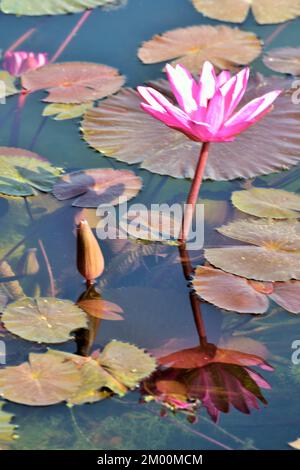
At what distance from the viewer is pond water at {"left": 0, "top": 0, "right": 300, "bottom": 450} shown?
6.97 ft

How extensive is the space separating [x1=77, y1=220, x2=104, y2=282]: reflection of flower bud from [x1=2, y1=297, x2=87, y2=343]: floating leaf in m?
0.13

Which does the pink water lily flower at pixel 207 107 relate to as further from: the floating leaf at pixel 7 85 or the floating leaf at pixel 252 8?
the floating leaf at pixel 252 8

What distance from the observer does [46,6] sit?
13.8 feet

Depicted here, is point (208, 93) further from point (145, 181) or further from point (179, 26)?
point (179, 26)

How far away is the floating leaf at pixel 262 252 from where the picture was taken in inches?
98.7

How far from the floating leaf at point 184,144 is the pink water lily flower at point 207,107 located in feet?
1.45

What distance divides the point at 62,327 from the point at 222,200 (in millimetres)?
894

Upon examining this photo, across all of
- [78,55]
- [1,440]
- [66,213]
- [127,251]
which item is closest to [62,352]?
[1,440]

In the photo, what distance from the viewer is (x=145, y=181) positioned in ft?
10.1

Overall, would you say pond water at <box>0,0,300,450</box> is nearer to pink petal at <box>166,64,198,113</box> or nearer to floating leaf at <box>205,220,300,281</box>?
floating leaf at <box>205,220,300,281</box>

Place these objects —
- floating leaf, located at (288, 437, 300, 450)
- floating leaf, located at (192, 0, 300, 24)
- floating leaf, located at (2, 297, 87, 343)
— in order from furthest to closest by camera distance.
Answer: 1. floating leaf, located at (192, 0, 300, 24)
2. floating leaf, located at (2, 297, 87, 343)
3. floating leaf, located at (288, 437, 300, 450)

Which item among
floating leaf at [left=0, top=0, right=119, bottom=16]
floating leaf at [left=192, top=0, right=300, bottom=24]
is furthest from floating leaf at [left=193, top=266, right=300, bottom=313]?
floating leaf at [left=0, top=0, right=119, bottom=16]

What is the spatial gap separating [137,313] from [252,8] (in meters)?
2.25

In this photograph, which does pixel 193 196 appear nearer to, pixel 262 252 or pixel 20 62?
pixel 262 252
